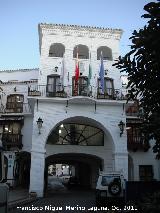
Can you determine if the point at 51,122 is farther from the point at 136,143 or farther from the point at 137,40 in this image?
the point at 137,40

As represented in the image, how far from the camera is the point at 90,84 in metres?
24.3

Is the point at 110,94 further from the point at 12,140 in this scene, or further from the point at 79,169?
the point at 79,169

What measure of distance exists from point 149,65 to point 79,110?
46.9 ft

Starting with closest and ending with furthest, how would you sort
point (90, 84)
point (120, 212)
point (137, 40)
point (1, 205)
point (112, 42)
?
point (1, 205) → point (137, 40) → point (120, 212) → point (90, 84) → point (112, 42)

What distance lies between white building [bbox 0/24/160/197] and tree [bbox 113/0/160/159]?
12946 mm

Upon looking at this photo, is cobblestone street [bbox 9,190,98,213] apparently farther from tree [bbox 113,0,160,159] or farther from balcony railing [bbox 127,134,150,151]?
balcony railing [bbox 127,134,150,151]

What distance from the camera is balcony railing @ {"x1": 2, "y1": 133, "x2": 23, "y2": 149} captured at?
27453mm

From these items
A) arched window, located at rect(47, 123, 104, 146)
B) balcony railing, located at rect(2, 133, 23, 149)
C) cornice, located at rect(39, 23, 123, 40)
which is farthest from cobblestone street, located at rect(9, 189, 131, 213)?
cornice, located at rect(39, 23, 123, 40)

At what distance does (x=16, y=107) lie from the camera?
30.1m

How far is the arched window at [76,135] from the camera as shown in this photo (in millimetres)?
25094

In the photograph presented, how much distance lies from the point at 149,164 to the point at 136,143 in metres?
2.41

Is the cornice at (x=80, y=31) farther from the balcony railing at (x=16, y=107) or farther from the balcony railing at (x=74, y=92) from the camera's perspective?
the balcony railing at (x=16, y=107)

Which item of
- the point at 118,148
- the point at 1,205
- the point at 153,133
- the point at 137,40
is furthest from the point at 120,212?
the point at 118,148

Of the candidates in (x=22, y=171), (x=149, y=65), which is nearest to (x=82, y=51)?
(x=22, y=171)
